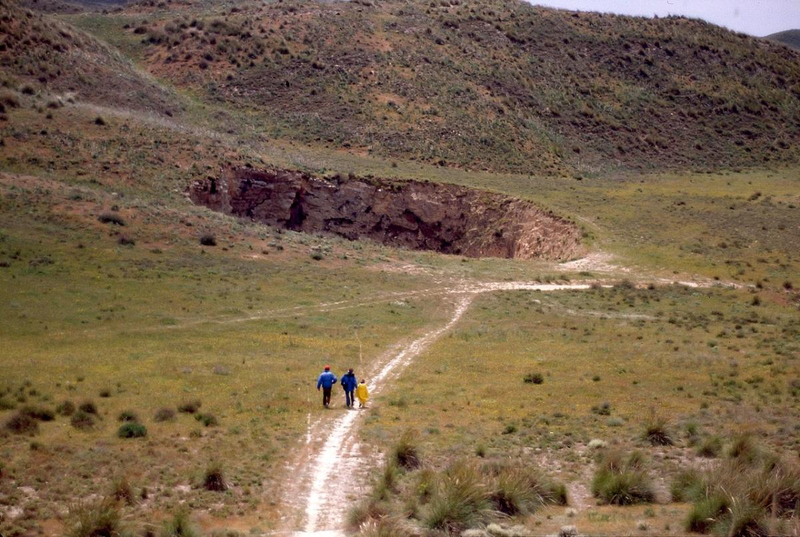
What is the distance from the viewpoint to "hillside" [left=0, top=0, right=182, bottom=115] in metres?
63.5

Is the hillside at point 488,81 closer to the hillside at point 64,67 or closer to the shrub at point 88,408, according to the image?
the hillside at point 64,67

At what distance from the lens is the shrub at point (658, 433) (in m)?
19.8

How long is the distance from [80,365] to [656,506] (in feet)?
60.1

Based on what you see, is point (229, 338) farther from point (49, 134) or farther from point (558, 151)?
point (558, 151)

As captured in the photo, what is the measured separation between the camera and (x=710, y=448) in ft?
Result: 61.8

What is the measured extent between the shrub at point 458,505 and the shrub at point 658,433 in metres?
6.50

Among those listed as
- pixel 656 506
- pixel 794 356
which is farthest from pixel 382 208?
pixel 656 506

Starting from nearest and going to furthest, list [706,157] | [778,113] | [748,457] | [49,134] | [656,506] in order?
[656,506] → [748,457] → [49,134] → [706,157] → [778,113]

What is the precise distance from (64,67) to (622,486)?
62.4m

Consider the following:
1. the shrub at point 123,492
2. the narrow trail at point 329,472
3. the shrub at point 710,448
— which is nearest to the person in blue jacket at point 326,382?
→ the narrow trail at point 329,472

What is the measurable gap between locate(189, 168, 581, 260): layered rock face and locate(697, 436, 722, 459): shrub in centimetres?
3931

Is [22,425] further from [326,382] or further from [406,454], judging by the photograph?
[406,454]

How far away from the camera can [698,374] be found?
28328 millimetres

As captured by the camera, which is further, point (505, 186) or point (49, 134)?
point (505, 186)
